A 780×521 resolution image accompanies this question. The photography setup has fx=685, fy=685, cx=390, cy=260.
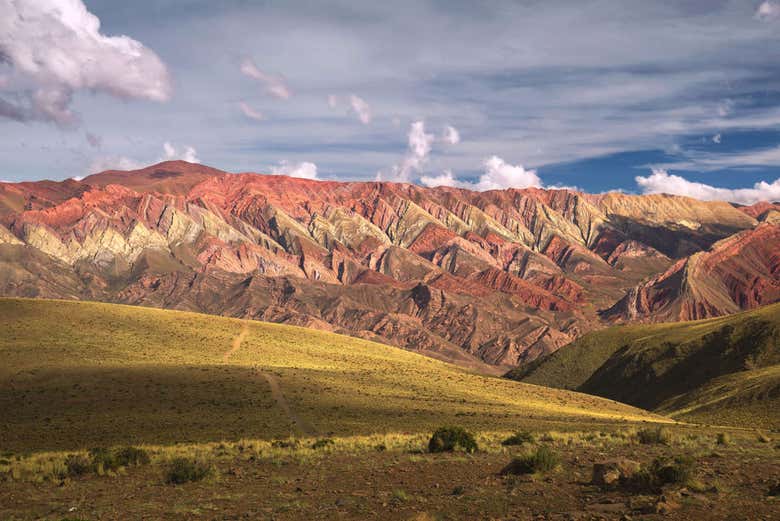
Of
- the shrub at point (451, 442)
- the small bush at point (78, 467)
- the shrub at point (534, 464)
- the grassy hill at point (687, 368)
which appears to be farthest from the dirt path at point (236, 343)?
the shrub at point (534, 464)

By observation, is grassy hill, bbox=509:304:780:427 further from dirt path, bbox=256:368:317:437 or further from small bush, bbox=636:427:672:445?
dirt path, bbox=256:368:317:437

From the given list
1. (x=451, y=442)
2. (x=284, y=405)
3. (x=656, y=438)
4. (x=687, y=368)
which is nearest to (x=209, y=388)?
(x=284, y=405)

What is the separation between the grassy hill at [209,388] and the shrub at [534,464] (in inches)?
819

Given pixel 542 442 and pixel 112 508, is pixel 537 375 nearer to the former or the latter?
pixel 542 442

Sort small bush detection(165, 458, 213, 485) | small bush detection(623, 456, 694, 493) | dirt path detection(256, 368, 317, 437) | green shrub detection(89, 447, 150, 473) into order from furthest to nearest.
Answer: dirt path detection(256, 368, 317, 437)
green shrub detection(89, 447, 150, 473)
small bush detection(165, 458, 213, 485)
small bush detection(623, 456, 694, 493)

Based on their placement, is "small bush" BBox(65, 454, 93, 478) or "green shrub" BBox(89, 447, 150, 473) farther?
"green shrub" BBox(89, 447, 150, 473)

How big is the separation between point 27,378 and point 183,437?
2710 centimetres

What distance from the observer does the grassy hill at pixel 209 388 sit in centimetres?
4472

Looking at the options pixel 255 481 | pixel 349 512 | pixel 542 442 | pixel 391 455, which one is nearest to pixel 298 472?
pixel 255 481

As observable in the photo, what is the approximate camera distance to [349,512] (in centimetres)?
1944

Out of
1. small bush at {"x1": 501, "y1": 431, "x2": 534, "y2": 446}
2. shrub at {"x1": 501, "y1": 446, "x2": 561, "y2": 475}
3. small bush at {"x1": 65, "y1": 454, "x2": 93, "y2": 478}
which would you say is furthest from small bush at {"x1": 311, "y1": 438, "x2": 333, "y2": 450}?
shrub at {"x1": 501, "y1": 446, "x2": 561, "y2": 475}

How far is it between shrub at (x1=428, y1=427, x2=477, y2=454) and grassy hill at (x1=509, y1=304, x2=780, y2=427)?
3761cm

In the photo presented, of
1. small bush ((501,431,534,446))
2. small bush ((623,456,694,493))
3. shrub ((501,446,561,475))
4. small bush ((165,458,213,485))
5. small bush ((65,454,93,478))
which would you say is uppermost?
small bush ((623,456,694,493))

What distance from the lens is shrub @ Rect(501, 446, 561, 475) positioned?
23062mm
